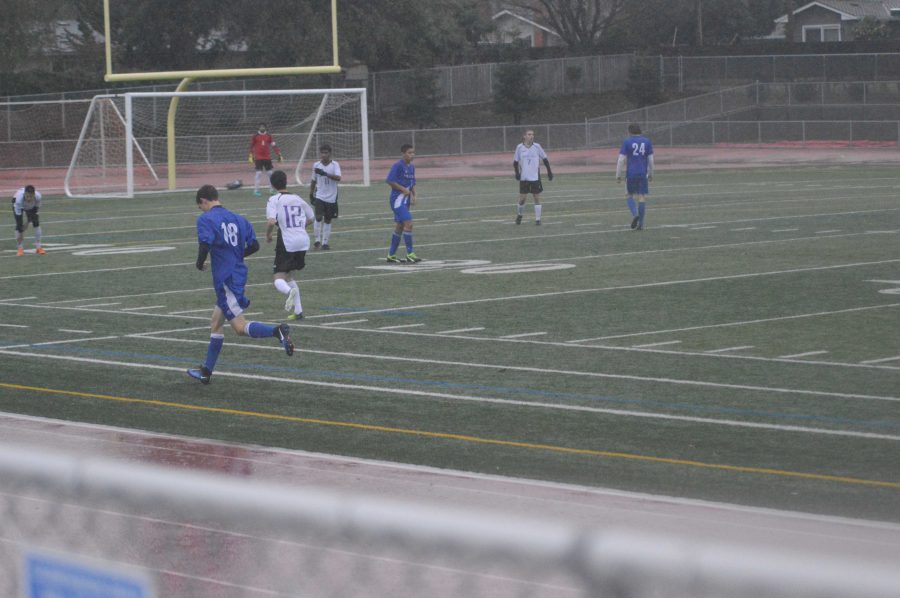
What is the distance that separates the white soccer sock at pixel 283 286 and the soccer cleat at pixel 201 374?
331 centimetres

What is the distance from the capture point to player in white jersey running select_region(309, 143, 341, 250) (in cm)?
2298

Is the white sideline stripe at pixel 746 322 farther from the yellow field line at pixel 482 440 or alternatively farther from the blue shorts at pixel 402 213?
the blue shorts at pixel 402 213

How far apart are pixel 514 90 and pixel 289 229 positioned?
1928 inches

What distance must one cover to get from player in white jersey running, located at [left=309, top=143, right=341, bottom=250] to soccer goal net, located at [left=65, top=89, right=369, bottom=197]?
15693 mm

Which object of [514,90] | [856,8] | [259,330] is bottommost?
[259,330]

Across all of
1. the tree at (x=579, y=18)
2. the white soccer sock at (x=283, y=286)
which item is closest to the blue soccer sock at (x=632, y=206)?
the white soccer sock at (x=283, y=286)

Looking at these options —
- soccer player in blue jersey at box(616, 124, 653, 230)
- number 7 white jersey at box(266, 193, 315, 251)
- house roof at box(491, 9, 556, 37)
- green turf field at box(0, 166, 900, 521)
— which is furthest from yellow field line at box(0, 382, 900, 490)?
house roof at box(491, 9, 556, 37)

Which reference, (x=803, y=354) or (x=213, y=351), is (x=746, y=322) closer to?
(x=803, y=354)

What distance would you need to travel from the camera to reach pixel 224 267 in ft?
40.6

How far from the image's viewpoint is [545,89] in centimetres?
6819

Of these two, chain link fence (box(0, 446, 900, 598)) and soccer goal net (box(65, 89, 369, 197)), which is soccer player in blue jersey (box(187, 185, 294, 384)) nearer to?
chain link fence (box(0, 446, 900, 598))

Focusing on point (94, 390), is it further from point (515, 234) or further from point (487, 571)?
point (515, 234)

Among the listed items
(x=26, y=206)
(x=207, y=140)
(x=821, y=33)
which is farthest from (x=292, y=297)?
(x=821, y=33)

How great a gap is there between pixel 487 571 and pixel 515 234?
2344 centimetres
